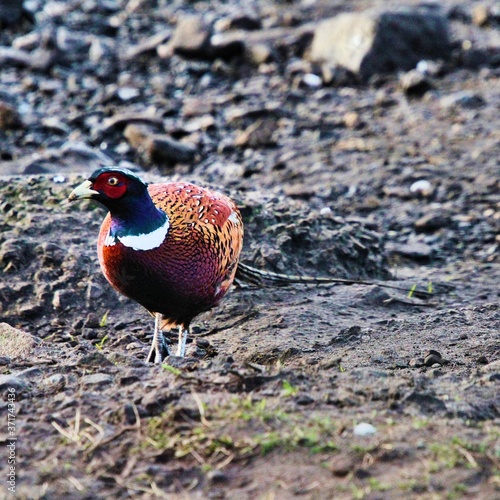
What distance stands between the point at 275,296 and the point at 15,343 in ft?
5.43

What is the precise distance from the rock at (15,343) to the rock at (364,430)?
2064mm

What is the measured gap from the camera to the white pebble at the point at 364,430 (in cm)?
351

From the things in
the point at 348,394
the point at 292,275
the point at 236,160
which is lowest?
the point at 236,160

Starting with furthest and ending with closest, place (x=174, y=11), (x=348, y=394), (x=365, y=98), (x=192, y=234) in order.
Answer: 1. (x=174, y=11)
2. (x=365, y=98)
3. (x=192, y=234)
4. (x=348, y=394)

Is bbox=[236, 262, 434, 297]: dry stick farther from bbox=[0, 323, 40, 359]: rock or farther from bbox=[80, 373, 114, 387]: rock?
bbox=[80, 373, 114, 387]: rock

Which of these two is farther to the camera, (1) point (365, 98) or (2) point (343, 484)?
(1) point (365, 98)

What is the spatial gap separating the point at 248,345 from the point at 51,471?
6.73ft

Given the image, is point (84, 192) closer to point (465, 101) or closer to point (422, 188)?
point (422, 188)

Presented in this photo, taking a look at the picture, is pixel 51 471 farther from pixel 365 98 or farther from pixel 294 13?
pixel 294 13

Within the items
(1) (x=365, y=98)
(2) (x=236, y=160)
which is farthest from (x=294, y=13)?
(2) (x=236, y=160)

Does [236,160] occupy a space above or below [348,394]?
below

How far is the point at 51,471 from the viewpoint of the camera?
3432mm

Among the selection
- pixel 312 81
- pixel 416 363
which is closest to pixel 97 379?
pixel 416 363

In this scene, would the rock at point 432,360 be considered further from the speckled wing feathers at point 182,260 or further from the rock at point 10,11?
the rock at point 10,11
